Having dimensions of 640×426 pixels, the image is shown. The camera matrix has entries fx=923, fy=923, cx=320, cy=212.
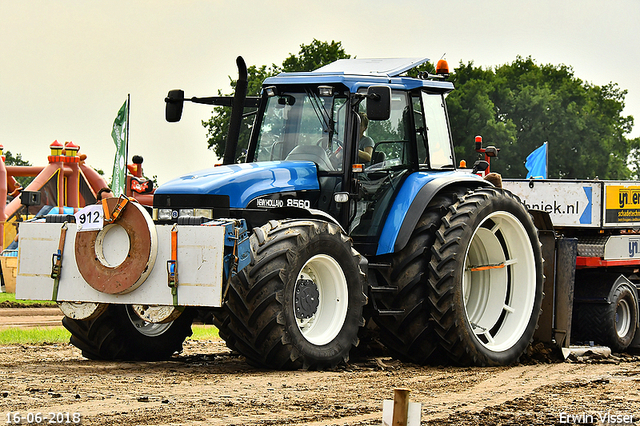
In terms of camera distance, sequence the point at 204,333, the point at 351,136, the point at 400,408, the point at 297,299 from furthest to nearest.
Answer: the point at 204,333, the point at 351,136, the point at 297,299, the point at 400,408

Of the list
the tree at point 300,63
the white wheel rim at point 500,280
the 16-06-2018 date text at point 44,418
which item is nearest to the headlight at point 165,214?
the 16-06-2018 date text at point 44,418

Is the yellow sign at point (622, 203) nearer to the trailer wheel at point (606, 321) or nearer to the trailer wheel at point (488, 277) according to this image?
the trailer wheel at point (606, 321)

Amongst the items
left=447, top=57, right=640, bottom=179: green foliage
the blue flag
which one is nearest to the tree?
left=447, top=57, right=640, bottom=179: green foliage

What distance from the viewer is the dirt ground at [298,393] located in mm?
5844

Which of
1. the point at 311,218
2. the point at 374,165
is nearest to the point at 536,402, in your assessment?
the point at 311,218

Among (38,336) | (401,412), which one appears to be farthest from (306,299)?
(38,336)

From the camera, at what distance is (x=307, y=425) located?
221 inches

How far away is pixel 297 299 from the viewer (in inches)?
320

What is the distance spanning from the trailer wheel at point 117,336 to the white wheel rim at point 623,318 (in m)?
6.87

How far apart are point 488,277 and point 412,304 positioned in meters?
1.60

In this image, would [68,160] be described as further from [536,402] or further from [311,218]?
[536,402]

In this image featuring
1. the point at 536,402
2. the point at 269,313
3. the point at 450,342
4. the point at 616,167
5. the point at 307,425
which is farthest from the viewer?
the point at 616,167

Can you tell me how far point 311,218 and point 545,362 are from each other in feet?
11.2

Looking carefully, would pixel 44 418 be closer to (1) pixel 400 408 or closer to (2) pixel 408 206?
(1) pixel 400 408
